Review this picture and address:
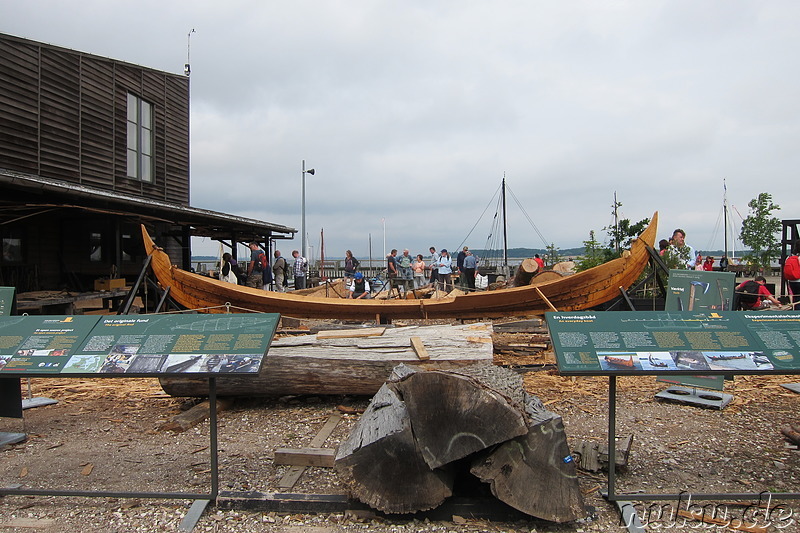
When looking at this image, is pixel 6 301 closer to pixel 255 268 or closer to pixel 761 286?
pixel 255 268

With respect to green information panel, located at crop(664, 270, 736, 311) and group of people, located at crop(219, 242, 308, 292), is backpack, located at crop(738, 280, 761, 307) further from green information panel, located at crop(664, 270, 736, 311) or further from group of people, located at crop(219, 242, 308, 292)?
group of people, located at crop(219, 242, 308, 292)

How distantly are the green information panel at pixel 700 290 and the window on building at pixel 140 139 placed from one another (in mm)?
14918

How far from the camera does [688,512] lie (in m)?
3.27

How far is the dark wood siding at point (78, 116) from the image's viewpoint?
39.0ft

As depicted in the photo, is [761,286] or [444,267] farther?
[444,267]

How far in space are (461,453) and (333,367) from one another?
2.76m

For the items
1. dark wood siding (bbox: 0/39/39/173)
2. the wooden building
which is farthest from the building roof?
dark wood siding (bbox: 0/39/39/173)

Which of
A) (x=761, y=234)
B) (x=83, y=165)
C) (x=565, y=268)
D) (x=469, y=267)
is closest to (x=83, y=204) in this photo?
(x=83, y=165)

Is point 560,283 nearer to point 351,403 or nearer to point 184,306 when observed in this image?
point 351,403

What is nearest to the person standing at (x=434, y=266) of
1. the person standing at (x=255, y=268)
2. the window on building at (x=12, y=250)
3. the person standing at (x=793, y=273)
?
the person standing at (x=255, y=268)

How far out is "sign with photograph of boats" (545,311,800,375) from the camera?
3.09 m

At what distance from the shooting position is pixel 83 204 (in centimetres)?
1168

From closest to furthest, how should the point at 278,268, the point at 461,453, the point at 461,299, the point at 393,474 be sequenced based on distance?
the point at 461,453, the point at 393,474, the point at 461,299, the point at 278,268

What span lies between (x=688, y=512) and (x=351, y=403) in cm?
344
